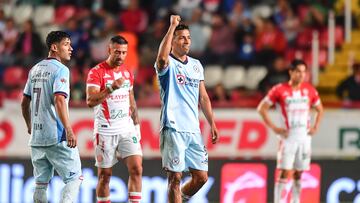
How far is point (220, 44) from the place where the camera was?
932 inches

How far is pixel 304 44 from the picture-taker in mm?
23375

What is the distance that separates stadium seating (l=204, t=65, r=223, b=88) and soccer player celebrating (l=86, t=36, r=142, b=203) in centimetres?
885

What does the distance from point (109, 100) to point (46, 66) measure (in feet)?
3.83

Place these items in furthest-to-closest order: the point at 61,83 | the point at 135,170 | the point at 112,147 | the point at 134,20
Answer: the point at 134,20, the point at 112,147, the point at 135,170, the point at 61,83

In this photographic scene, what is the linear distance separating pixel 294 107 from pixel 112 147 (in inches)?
155

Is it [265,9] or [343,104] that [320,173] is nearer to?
[343,104]

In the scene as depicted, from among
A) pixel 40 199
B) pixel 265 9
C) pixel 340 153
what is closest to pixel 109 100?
pixel 40 199

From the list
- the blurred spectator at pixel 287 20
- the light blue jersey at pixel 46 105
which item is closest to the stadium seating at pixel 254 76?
the blurred spectator at pixel 287 20

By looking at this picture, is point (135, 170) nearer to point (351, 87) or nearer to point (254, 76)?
point (351, 87)

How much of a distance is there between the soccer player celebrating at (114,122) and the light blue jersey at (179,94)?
579 millimetres

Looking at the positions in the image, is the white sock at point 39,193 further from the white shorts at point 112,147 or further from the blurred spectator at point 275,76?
the blurred spectator at point 275,76

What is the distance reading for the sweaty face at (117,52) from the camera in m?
14.0

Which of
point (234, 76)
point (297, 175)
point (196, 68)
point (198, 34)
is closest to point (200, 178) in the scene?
point (196, 68)

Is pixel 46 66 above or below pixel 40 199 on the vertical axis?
above
